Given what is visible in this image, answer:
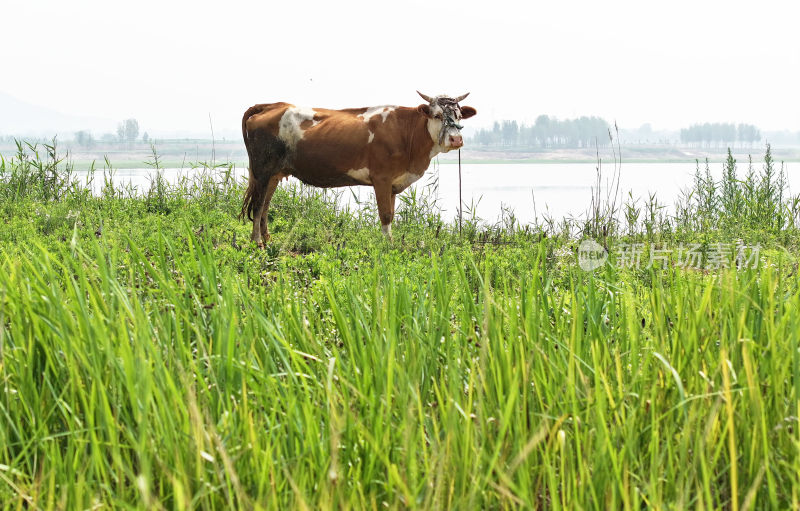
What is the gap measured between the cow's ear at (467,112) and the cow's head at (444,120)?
154mm

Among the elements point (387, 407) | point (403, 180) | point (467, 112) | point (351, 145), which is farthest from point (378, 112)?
point (387, 407)

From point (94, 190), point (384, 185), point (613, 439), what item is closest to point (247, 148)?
point (384, 185)

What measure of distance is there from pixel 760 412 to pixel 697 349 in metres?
0.48

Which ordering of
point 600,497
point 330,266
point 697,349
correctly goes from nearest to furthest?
point 600,497 < point 697,349 < point 330,266

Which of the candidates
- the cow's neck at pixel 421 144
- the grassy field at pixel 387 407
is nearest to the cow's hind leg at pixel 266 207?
the cow's neck at pixel 421 144

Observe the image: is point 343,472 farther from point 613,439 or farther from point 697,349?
point 697,349

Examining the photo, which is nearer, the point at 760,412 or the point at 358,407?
the point at 760,412

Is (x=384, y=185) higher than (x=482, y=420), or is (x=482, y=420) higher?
(x=384, y=185)

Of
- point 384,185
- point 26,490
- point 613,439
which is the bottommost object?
point 26,490

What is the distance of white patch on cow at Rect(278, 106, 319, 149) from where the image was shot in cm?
770

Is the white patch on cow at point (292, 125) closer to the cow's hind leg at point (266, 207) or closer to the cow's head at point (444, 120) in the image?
the cow's hind leg at point (266, 207)

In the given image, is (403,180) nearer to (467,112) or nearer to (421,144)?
(421,144)

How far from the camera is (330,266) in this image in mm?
5539

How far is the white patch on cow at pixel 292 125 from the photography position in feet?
25.3
